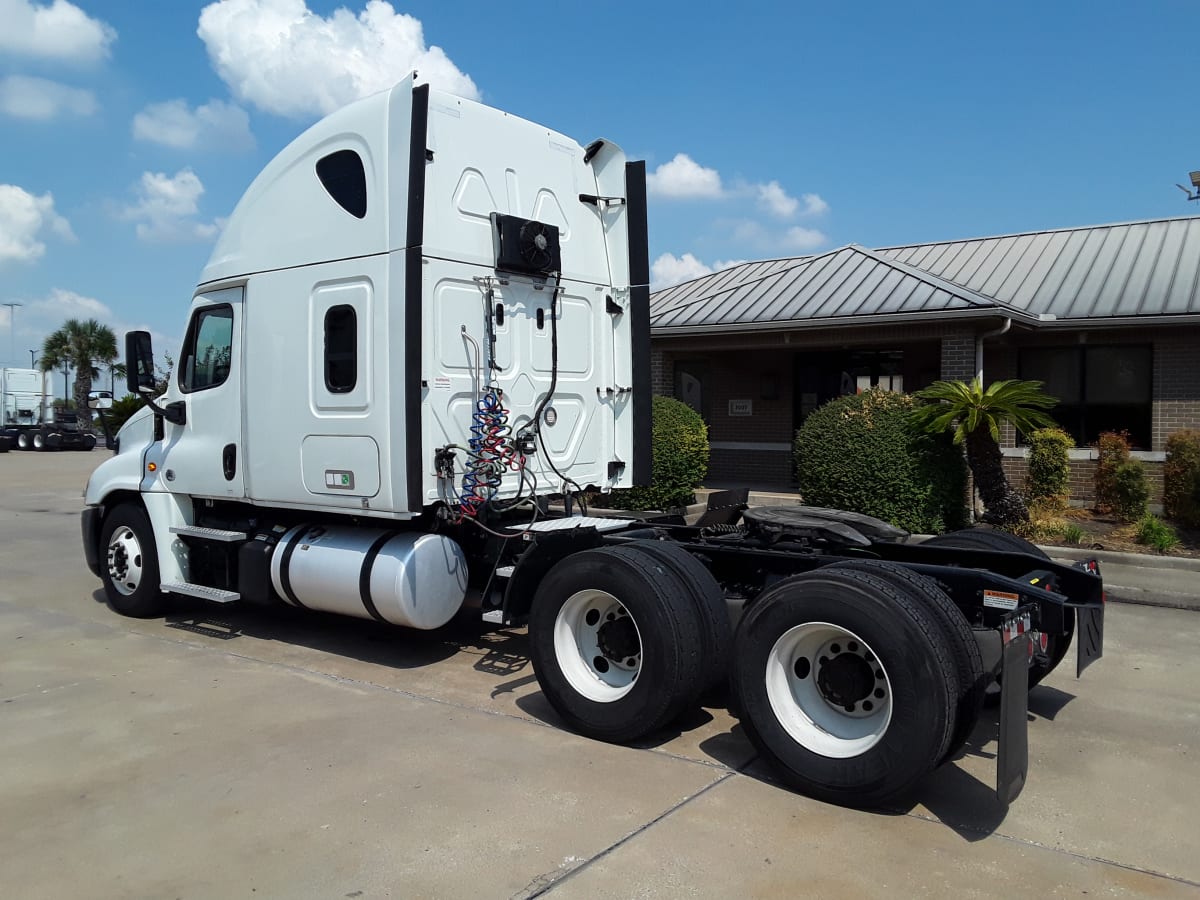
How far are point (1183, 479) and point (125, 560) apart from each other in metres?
11.4

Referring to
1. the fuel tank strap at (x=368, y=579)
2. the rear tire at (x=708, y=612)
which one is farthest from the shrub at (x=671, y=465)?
the rear tire at (x=708, y=612)

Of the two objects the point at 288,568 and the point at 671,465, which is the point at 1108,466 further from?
the point at 288,568

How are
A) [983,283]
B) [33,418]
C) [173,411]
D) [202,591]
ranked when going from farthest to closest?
[33,418]
[983,283]
[173,411]
[202,591]

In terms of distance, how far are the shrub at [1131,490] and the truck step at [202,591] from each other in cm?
1010

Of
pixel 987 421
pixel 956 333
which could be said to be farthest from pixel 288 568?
pixel 956 333

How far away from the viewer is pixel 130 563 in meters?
8.17

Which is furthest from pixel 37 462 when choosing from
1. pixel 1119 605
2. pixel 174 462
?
pixel 1119 605

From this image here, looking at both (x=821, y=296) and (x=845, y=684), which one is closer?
(x=845, y=684)

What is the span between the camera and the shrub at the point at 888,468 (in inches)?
430

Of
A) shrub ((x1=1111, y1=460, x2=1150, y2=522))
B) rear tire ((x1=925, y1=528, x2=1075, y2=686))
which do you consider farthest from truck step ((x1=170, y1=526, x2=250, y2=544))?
shrub ((x1=1111, y1=460, x2=1150, y2=522))

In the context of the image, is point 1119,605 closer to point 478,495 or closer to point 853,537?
point 853,537

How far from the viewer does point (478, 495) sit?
634 cm

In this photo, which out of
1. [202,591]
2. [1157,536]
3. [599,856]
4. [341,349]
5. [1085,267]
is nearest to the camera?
[599,856]

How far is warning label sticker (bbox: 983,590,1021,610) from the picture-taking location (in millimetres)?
4570
